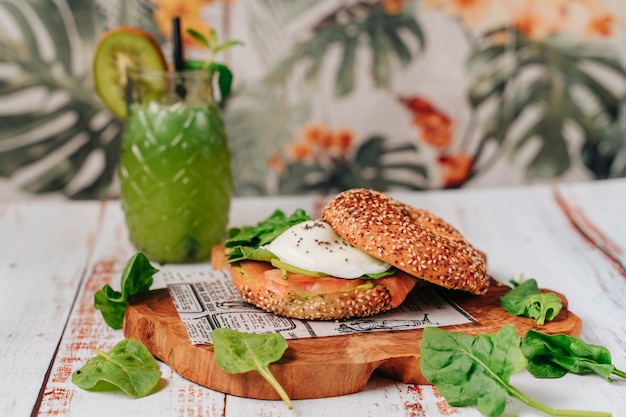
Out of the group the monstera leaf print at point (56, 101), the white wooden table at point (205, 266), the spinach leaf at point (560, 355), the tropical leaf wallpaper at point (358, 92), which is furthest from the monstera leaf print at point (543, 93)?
the spinach leaf at point (560, 355)

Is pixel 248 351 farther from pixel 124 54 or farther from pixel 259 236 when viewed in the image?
pixel 124 54

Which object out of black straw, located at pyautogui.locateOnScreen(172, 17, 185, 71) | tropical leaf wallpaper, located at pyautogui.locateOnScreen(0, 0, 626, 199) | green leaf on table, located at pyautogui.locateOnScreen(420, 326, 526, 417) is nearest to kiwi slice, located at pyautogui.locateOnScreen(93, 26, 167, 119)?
black straw, located at pyautogui.locateOnScreen(172, 17, 185, 71)

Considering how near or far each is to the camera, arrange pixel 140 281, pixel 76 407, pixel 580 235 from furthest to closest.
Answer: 1. pixel 580 235
2. pixel 140 281
3. pixel 76 407

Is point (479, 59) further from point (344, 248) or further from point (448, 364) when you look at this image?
point (448, 364)

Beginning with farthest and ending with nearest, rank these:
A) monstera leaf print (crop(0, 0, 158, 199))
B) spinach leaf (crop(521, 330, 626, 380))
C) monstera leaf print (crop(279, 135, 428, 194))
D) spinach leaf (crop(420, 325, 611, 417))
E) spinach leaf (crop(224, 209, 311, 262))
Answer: monstera leaf print (crop(279, 135, 428, 194)), monstera leaf print (crop(0, 0, 158, 199)), spinach leaf (crop(224, 209, 311, 262)), spinach leaf (crop(521, 330, 626, 380)), spinach leaf (crop(420, 325, 611, 417))

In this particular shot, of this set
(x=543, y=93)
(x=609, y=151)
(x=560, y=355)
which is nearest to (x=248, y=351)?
(x=560, y=355)

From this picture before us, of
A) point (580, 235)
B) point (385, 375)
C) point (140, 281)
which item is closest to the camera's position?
point (385, 375)

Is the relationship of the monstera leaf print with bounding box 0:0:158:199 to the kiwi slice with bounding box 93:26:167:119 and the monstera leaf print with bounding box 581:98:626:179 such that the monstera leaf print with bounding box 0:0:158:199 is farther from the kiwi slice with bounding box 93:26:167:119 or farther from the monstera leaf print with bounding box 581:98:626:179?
the monstera leaf print with bounding box 581:98:626:179

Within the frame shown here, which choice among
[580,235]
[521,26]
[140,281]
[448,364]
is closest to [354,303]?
[448,364]
